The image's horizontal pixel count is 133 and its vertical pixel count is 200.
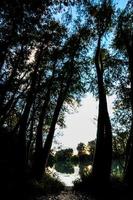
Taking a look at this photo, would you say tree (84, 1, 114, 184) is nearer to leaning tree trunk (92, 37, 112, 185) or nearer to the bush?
leaning tree trunk (92, 37, 112, 185)

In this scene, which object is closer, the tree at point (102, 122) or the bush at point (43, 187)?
the bush at point (43, 187)

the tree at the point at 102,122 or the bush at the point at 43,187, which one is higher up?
the tree at the point at 102,122

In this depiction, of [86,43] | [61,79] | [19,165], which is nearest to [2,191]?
[19,165]

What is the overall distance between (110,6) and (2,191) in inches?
747

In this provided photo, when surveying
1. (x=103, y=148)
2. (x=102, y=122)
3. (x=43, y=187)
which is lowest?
(x=43, y=187)

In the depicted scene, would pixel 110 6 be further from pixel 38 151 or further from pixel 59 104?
pixel 38 151

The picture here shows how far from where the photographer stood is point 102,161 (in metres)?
22.5

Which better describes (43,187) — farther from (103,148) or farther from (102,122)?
(102,122)

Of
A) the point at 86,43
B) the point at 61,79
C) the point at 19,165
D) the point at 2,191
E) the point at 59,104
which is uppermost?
the point at 86,43

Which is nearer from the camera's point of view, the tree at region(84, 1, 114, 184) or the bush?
the bush

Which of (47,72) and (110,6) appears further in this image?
(47,72)

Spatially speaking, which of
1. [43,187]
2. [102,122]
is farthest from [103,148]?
[43,187]

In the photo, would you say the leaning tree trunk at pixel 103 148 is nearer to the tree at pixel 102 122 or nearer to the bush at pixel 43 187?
the tree at pixel 102 122

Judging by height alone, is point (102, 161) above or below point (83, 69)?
below
